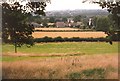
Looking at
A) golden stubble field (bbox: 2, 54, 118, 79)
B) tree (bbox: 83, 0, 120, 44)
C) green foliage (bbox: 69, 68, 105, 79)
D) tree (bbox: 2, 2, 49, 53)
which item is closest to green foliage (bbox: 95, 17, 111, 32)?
tree (bbox: 83, 0, 120, 44)

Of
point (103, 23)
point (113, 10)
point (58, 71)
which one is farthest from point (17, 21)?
point (113, 10)

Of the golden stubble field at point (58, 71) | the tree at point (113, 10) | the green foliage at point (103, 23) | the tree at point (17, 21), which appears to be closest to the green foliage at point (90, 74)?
the golden stubble field at point (58, 71)

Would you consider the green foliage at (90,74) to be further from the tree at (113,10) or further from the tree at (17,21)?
the tree at (17,21)

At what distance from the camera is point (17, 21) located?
41.3 feet

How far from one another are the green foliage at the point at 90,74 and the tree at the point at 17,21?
2937 mm

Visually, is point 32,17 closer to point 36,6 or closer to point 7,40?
point 36,6

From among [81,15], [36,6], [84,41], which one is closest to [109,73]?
[81,15]

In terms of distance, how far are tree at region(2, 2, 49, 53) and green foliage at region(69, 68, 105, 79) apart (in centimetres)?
294

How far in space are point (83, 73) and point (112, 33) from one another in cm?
208

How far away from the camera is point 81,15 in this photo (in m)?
13.8

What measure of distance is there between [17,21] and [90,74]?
394 centimetres

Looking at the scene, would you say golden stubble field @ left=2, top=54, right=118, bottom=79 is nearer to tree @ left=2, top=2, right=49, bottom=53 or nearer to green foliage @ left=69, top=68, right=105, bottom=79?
green foliage @ left=69, top=68, right=105, bottom=79

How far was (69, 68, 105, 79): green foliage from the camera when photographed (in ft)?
38.2

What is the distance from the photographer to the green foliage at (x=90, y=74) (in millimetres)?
11650
